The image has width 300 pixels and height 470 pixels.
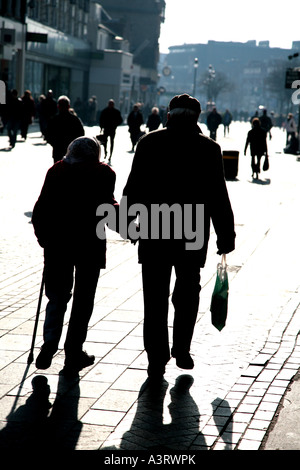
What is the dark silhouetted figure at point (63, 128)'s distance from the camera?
42.3ft

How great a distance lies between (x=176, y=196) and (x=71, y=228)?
673mm

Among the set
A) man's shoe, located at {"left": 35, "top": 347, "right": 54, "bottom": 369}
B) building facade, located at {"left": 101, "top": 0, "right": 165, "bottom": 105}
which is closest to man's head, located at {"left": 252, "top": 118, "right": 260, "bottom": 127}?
man's shoe, located at {"left": 35, "top": 347, "right": 54, "bottom": 369}

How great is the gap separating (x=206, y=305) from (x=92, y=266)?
2445mm

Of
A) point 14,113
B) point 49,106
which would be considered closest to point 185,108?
point 14,113

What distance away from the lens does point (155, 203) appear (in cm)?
539

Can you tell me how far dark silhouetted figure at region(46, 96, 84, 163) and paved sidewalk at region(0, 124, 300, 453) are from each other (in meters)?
2.91

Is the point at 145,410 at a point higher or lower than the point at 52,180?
lower

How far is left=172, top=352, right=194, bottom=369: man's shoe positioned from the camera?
5629 millimetres

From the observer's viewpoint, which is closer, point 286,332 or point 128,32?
point 286,332

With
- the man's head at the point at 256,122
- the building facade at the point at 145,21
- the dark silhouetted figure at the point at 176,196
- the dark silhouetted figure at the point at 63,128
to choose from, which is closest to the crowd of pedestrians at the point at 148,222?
the dark silhouetted figure at the point at 176,196

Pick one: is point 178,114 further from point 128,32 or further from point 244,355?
point 128,32

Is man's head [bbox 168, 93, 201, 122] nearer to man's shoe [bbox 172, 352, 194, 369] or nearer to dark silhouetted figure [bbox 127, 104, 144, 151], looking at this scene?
man's shoe [bbox 172, 352, 194, 369]
